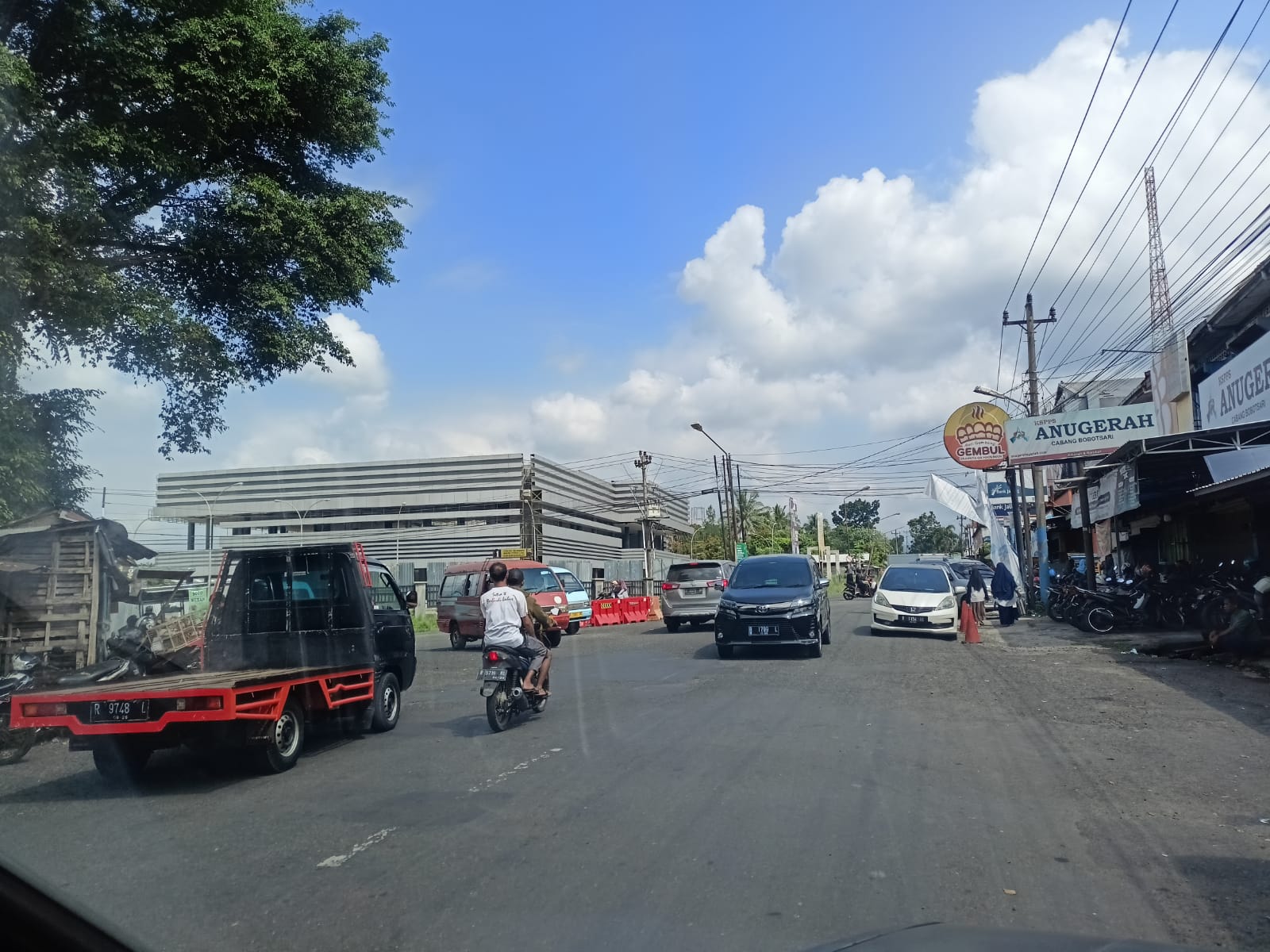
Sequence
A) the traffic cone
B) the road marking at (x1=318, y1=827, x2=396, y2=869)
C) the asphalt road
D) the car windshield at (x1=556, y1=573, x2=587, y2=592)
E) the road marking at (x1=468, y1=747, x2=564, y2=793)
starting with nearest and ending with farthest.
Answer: the asphalt road, the road marking at (x1=318, y1=827, x2=396, y2=869), the road marking at (x1=468, y1=747, x2=564, y2=793), the traffic cone, the car windshield at (x1=556, y1=573, x2=587, y2=592)

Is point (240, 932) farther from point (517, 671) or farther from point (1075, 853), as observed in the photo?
point (517, 671)

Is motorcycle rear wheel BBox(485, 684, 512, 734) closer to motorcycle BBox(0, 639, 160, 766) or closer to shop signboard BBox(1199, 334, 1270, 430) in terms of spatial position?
motorcycle BBox(0, 639, 160, 766)

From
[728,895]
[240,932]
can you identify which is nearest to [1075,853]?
[728,895]

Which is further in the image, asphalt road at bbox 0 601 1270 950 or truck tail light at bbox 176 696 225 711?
truck tail light at bbox 176 696 225 711

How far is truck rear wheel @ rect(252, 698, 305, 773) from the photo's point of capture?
7.98 meters

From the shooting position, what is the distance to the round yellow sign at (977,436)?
83.3ft

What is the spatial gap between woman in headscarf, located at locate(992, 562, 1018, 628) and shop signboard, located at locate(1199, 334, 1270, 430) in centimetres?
611

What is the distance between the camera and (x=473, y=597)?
72.7 ft

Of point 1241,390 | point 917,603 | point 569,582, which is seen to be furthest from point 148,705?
point 569,582

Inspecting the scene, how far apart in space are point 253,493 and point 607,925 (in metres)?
33.0

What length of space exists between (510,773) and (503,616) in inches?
102

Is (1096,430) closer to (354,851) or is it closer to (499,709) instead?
(499,709)

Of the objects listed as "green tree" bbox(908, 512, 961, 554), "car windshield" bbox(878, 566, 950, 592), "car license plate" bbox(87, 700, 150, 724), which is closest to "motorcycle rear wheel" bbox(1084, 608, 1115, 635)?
"car windshield" bbox(878, 566, 950, 592)

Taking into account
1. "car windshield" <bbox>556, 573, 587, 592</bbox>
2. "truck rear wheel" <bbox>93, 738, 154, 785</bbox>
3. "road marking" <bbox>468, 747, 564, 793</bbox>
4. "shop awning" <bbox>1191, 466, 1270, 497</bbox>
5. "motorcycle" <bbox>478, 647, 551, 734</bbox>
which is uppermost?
"shop awning" <bbox>1191, 466, 1270, 497</bbox>
